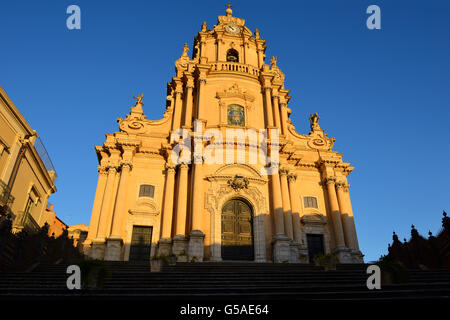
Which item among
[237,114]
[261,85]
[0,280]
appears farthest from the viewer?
[261,85]

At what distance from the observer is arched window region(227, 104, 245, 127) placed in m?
25.4

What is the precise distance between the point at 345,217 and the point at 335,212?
0.86 m

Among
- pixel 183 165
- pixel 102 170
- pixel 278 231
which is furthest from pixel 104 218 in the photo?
pixel 278 231

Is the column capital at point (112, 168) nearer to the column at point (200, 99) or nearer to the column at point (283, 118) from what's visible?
the column at point (200, 99)

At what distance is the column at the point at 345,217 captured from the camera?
22.2m

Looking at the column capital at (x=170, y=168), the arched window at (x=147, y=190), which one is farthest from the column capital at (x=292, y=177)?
the arched window at (x=147, y=190)

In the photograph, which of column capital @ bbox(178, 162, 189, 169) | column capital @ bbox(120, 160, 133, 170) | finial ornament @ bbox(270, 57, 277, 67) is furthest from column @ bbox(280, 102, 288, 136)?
column capital @ bbox(120, 160, 133, 170)

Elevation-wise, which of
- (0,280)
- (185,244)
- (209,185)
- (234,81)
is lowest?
(0,280)

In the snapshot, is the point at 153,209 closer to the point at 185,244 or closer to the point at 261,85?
the point at 185,244

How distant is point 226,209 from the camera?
21625mm

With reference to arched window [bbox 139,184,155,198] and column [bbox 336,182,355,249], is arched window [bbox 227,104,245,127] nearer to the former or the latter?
arched window [bbox 139,184,155,198]
